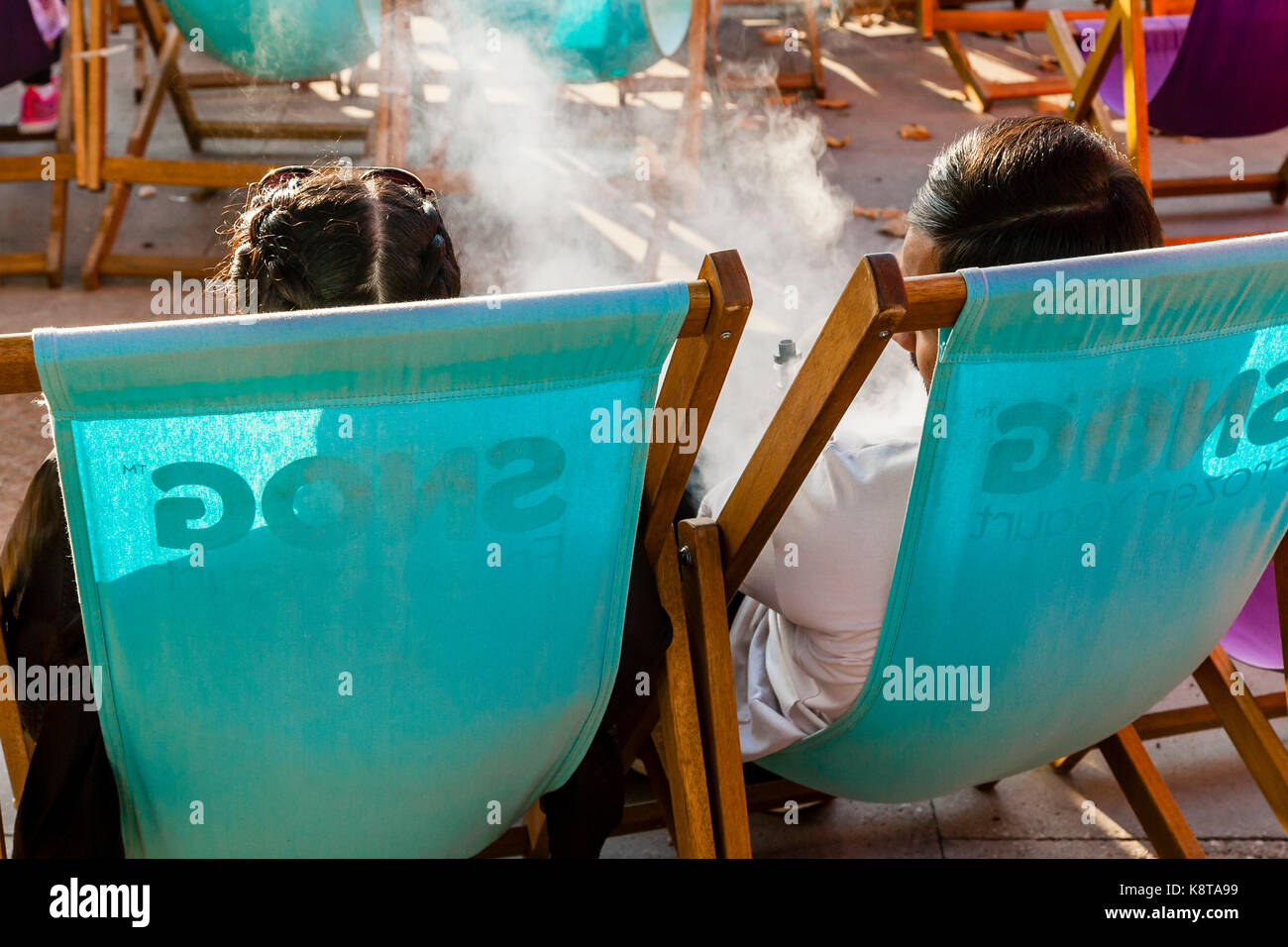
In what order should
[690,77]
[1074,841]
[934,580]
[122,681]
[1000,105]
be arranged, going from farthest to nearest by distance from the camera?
[1000,105], [690,77], [1074,841], [934,580], [122,681]

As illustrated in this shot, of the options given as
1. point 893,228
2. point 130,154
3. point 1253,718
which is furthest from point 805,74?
point 1253,718

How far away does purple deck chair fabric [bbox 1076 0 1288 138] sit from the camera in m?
3.40

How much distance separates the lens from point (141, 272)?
142 inches

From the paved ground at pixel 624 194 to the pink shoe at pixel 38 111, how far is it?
0.19 metres

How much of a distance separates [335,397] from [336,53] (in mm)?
2683

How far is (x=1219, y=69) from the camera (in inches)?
139

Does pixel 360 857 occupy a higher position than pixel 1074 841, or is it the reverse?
pixel 360 857

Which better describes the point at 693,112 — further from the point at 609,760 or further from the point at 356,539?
the point at 356,539

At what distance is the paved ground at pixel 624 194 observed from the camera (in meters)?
3.45

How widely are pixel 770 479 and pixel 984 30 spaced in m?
3.90

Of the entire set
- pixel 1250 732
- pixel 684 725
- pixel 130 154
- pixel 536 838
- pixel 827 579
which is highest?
pixel 827 579

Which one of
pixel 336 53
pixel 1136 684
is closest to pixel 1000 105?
pixel 336 53
